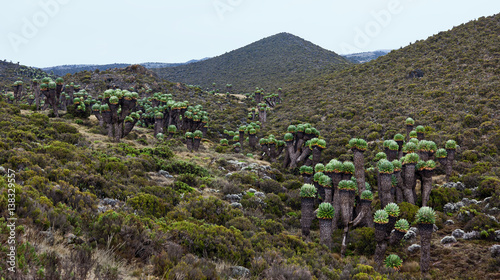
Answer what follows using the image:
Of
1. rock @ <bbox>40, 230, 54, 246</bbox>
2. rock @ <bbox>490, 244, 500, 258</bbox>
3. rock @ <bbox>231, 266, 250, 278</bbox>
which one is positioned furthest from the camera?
rock @ <bbox>490, 244, 500, 258</bbox>

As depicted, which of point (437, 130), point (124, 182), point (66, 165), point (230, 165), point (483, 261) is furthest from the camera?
point (437, 130)

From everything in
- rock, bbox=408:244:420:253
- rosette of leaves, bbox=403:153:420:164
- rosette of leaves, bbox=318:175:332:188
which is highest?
rosette of leaves, bbox=403:153:420:164

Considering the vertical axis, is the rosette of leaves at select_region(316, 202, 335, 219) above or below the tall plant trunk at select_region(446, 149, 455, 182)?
below

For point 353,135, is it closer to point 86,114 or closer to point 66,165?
point 66,165

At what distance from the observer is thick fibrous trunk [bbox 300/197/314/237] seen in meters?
11.1

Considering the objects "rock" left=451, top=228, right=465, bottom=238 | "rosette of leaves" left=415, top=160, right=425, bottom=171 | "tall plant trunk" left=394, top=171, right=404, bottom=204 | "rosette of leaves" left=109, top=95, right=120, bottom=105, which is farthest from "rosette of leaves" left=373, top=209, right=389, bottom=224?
"rosette of leaves" left=109, top=95, right=120, bottom=105

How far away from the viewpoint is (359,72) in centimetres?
4794

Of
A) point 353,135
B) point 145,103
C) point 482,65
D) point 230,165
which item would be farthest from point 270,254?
point 482,65

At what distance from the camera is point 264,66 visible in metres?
86.4

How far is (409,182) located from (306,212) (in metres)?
5.51

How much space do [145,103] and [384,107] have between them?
31.0 m

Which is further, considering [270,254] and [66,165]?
[66,165]

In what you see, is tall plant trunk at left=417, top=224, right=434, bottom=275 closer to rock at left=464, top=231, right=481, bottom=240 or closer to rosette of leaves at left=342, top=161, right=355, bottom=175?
rock at left=464, top=231, right=481, bottom=240

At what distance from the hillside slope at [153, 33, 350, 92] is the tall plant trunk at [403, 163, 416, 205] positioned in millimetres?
55495
